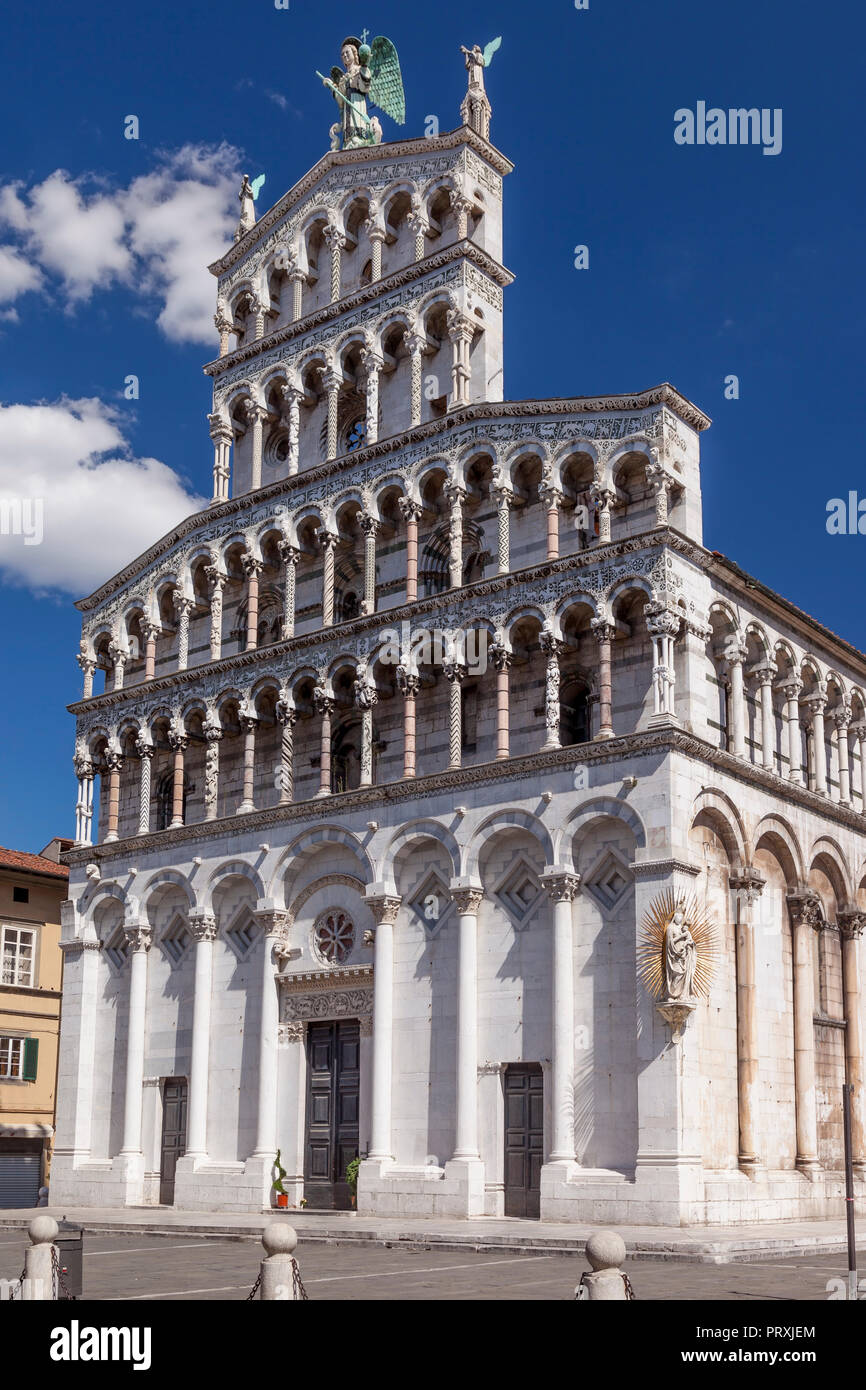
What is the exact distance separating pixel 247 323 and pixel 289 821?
15.8 metres

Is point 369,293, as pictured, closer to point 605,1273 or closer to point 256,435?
point 256,435

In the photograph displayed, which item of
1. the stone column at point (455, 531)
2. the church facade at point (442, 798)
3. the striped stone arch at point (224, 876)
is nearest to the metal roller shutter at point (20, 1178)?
the church facade at point (442, 798)

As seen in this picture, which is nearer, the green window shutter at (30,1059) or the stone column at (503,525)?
Answer: the stone column at (503,525)

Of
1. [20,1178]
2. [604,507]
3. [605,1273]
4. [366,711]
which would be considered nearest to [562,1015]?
[366,711]

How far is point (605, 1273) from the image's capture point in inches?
406

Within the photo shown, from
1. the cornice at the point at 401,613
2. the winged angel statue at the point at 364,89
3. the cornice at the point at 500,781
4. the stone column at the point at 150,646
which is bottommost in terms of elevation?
the cornice at the point at 500,781

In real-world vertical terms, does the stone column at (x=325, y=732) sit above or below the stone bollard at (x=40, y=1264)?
above

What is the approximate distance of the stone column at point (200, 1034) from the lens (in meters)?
37.0

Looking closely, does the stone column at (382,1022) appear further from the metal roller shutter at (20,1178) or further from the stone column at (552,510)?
the metal roller shutter at (20,1178)

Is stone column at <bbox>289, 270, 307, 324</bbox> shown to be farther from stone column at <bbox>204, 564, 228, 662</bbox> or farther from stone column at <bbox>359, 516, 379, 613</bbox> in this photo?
stone column at <bbox>359, 516, 379, 613</bbox>

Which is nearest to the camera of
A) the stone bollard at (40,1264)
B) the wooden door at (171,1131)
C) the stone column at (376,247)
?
the stone bollard at (40,1264)

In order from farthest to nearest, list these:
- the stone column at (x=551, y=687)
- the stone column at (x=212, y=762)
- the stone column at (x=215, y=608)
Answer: the stone column at (x=215, y=608) < the stone column at (x=212, y=762) < the stone column at (x=551, y=687)

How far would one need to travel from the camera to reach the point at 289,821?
36844 mm

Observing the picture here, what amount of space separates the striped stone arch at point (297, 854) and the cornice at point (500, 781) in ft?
1.31
